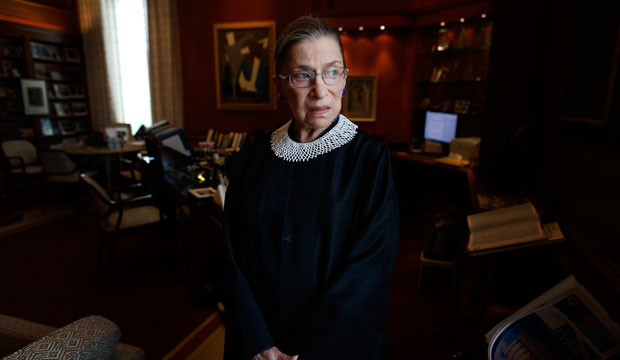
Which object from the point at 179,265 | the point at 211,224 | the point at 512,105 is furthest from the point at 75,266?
the point at 512,105

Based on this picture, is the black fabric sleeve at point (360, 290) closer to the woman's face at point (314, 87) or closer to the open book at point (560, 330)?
the woman's face at point (314, 87)

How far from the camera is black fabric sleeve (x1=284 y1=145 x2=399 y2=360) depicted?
0.97 metres

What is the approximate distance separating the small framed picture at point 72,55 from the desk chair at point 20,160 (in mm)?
2624

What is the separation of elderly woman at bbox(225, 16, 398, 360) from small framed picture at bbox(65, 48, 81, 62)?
8.21 m

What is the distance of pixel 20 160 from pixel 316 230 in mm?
6076

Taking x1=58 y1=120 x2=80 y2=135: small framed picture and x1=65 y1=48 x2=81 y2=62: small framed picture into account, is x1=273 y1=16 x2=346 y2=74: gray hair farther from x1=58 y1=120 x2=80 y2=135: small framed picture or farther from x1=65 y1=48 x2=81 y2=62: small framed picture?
x1=65 y1=48 x2=81 y2=62: small framed picture

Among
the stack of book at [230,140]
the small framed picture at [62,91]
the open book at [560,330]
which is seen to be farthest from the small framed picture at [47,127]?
the open book at [560,330]

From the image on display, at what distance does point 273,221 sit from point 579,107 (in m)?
1.64

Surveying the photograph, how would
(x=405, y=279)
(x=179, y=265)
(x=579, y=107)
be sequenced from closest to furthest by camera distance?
1. (x=579, y=107)
2. (x=405, y=279)
3. (x=179, y=265)

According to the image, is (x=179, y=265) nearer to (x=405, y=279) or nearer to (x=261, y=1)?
(x=405, y=279)

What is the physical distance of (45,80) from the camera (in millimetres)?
6684

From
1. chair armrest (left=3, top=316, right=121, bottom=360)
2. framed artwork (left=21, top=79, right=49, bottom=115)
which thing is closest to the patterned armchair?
chair armrest (left=3, top=316, right=121, bottom=360)

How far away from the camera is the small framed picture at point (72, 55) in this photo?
7248 millimetres

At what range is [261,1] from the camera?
18.6ft
